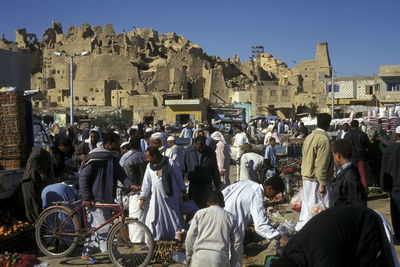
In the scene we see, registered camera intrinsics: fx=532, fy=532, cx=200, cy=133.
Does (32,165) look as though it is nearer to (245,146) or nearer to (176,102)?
(245,146)

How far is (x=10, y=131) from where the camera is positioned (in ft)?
25.9

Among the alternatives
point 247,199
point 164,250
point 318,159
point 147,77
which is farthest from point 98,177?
point 147,77

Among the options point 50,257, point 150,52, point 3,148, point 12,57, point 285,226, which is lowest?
point 50,257

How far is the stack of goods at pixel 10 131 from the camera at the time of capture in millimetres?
7871

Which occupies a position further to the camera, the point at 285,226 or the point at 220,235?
the point at 285,226

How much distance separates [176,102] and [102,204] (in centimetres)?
3859

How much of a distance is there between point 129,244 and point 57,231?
975 millimetres

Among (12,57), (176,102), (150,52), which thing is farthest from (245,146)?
(150,52)

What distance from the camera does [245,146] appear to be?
1125 cm

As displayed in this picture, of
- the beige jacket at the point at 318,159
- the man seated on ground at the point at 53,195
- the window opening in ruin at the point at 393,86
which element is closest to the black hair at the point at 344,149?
the beige jacket at the point at 318,159

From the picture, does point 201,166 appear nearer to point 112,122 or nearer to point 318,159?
point 318,159

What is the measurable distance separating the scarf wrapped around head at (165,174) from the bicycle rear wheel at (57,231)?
3.52 ft

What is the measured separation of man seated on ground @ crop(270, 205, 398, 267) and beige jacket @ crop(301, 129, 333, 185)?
3342 mm

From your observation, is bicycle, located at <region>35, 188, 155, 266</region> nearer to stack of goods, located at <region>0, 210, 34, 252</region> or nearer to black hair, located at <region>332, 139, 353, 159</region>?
stack of goods, located at <region>0, 210, 34, 252</region>
